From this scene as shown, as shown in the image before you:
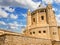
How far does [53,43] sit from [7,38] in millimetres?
13059

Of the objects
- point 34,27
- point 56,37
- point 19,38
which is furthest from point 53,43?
point 19,38

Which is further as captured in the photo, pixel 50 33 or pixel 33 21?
pixel 33 21

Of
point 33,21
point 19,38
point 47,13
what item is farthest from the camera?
point 33,21

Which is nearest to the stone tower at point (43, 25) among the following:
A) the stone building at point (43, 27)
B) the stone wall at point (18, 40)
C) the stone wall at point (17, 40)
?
the stone building at point (43, 27)

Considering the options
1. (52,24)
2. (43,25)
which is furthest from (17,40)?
(52,24)

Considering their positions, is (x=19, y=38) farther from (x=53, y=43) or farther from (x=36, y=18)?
(x=36, y=18)

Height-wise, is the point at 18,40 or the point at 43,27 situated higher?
the point at 43,27

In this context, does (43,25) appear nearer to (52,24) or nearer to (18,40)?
(52,24)

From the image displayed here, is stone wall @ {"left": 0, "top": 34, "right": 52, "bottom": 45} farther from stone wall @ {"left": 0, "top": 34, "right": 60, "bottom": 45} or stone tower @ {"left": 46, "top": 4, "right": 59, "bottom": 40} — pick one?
stone tower @ {"left": 46, "top": 4, "right": 59, "bottom": 40}

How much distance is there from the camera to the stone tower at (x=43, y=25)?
114ft

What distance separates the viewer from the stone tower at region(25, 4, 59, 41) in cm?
3484

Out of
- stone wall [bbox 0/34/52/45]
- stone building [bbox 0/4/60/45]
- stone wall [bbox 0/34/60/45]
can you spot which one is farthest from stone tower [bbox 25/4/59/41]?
stone wall [bbox 0/34/52/45]

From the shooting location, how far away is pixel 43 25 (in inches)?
1422

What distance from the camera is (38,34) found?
35.9 meters
